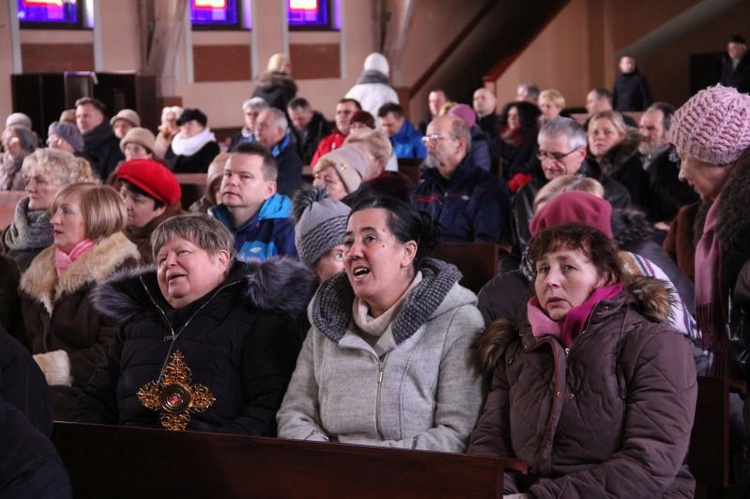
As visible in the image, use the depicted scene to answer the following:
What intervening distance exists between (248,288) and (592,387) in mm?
1148

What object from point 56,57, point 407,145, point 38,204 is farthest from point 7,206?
point 56,57

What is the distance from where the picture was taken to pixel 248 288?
11.4ft

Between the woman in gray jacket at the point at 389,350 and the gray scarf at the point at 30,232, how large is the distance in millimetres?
2188

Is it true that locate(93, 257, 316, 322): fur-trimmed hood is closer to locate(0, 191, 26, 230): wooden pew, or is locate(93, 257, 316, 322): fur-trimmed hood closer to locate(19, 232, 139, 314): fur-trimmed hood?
locate(19, 232, 139, 314): fur-trimmed hood


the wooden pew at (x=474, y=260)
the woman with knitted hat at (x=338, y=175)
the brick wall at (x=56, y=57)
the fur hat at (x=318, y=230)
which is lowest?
the wooden pew at (x=474, y=260)

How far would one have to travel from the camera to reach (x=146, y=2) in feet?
47.9

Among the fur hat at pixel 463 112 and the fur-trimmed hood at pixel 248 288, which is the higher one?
the fur hat at pixel 463 112

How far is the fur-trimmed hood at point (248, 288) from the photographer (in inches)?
137

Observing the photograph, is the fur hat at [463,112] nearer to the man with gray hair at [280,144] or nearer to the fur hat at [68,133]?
the man with gray hair at [280,144]

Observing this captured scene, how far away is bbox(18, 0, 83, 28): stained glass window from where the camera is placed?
14.1 m

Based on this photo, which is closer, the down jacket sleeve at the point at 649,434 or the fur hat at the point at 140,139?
the down jacket sleeve at the point at 649,434

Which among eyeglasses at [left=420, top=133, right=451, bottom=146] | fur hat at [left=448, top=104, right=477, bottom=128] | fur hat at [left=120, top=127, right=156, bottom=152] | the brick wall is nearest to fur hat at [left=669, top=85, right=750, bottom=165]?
eyeglasses at [left=420, top=133, right=451, bottom=146]

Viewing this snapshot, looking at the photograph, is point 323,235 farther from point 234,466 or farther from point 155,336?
point 234,466

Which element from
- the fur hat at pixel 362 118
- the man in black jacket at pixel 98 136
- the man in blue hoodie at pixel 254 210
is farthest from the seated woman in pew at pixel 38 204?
the man in black jacket at pixel 98 136
